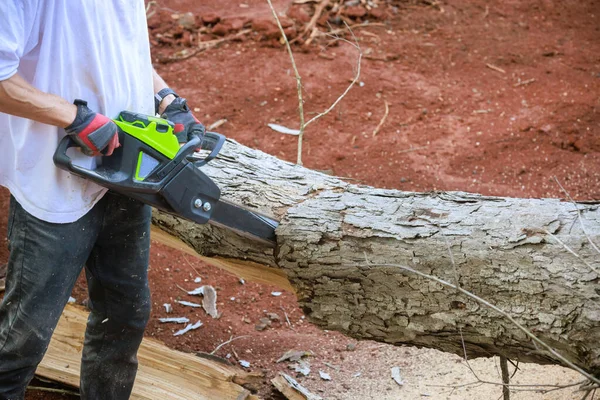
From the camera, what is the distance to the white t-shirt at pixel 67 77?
6.86 ft

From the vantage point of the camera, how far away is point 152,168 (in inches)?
89.8

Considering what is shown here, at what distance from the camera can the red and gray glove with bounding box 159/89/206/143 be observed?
2395 mm

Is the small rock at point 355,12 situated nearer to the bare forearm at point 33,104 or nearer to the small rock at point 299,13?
the small rock at point 299,13

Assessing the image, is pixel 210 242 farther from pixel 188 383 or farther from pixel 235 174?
pixel 188 383

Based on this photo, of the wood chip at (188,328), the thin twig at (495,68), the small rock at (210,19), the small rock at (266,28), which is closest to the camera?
the wood chip at (188,328)

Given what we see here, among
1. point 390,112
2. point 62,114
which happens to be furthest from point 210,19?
point 62,114

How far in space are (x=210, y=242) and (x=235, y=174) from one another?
12.9 inches

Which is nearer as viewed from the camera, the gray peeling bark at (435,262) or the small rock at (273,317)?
the gray peeling bark at (435,262)

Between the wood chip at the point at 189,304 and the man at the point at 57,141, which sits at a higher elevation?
the man at the point at 57,141

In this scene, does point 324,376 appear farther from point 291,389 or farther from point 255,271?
point 255,271

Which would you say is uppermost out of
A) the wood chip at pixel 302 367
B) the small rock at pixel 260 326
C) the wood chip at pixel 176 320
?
the wood chip at pixel 302 367

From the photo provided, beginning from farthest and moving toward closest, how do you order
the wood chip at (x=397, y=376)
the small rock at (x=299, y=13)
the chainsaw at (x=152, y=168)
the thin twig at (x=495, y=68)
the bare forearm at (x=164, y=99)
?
the small rock at (x=299, y=13) → the thin twig at (x=495, y=68) → the wood chip at (x=397, y=376) → the bare forearm at (x=164, y=99) → the chainsaw at (x=152, y=168)

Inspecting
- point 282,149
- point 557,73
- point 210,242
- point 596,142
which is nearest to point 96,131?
point 210,242

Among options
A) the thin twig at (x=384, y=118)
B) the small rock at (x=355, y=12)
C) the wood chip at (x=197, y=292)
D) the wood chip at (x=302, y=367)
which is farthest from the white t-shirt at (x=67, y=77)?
the small rock at (x=355, y=12)
